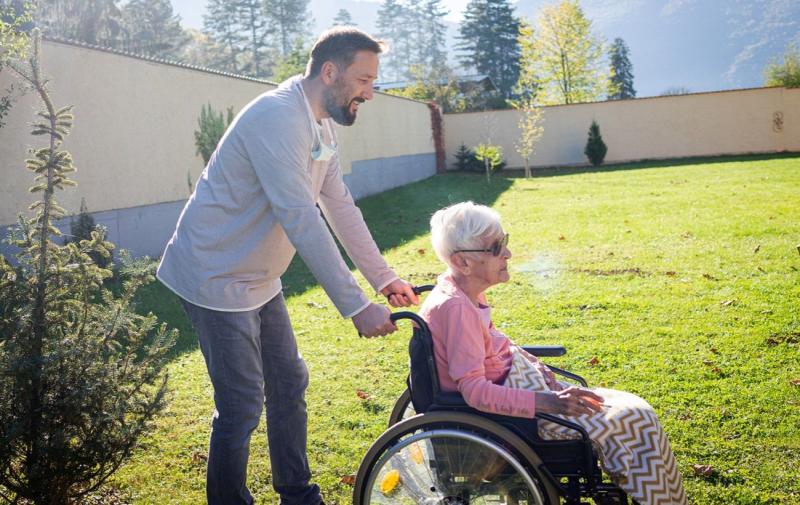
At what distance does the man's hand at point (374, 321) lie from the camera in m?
2.47

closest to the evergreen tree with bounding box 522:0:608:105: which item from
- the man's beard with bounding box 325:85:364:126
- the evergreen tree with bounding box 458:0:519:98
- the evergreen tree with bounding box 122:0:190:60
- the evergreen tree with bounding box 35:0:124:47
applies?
the evergreen tree with bounding box 458:0:519:98

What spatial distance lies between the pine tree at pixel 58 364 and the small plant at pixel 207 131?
9463mm

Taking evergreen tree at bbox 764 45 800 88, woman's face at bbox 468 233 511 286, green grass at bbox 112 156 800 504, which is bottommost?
green grass at bbox 112 156 800 504

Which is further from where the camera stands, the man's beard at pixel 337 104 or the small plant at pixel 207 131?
the small plant at pixel 207 131

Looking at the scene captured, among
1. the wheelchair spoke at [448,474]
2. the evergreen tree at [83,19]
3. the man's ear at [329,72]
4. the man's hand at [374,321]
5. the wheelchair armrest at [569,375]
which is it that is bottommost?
the wheelchair spoke at [448,474]

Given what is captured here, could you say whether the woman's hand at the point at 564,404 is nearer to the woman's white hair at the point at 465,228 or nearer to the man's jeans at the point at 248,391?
the woman's white hair at the point at 465,228

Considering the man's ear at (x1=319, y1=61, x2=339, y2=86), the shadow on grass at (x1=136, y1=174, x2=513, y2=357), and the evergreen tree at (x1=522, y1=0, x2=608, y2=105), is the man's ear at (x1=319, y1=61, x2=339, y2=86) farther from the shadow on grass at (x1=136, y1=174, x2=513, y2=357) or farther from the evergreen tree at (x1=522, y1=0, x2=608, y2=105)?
the evergreen tree at (x1=522, y1=0, x2=608, y2=105)

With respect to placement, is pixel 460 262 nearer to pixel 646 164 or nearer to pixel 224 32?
pixel 646 164

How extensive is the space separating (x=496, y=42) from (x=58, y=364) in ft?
207

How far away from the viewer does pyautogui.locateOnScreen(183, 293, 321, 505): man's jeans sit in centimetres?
261

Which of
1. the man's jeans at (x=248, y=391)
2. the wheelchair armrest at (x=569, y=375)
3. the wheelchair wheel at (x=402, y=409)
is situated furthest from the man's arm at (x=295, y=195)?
the wheelchair armrest at (x=569, y=375)

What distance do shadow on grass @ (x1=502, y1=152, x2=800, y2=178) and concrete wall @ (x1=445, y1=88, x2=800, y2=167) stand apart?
2.15 feet

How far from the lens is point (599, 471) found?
Answer: 2490mm

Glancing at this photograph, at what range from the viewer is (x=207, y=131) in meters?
12.4
